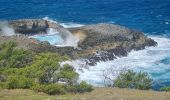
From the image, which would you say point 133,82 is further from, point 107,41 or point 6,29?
point 6,29

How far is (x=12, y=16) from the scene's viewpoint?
128m

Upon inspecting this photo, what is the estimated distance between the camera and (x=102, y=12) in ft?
430

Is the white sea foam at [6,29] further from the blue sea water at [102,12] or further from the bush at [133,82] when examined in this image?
the bush at [133,82]

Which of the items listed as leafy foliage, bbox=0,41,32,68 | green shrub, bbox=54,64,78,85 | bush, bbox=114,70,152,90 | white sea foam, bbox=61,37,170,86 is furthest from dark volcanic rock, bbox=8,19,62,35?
green shrub, bbox=54,64,78,85

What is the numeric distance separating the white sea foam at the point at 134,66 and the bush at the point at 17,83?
28.7 meters

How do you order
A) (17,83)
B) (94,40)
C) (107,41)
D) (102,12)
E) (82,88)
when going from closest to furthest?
(17,83) < (82,88) < (107,41) < (94,40) < (102,12)

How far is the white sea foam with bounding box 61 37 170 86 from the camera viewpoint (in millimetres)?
85856

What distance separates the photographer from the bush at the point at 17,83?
172ft

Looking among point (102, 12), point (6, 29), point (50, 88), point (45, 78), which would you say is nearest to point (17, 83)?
point (45, 78)

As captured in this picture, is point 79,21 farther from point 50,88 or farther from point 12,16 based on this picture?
point 50,88

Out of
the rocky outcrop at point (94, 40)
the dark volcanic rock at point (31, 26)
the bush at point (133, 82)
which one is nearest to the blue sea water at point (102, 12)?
the dark volcanic rock at point (31, 26)

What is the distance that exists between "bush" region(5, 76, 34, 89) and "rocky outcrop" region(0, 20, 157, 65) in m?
38.7

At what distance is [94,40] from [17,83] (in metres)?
49.3

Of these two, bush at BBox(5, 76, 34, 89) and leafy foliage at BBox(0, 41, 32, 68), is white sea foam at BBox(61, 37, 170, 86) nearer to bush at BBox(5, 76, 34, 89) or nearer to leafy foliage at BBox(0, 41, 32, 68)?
leafy foliage at BBox(0, 41, 32, 68)
